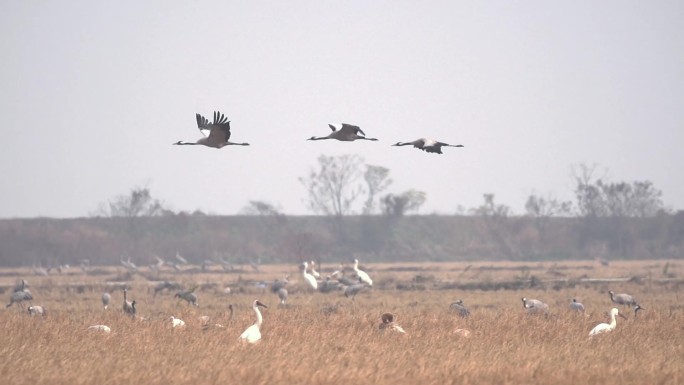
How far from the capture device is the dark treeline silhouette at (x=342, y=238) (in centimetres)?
8131

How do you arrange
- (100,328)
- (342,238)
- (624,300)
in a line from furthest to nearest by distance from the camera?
(342,238) < (624,300) < (100,328)

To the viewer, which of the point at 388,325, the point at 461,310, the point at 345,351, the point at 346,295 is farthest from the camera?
the point at 346,295

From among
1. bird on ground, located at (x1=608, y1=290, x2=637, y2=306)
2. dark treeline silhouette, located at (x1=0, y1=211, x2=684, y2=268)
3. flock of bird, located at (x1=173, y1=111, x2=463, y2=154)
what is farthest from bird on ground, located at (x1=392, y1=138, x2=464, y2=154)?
dark treeline silhouette, located at (x1=0, y1=211, x2=684, y2=268)

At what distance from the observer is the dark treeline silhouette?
81.3 m

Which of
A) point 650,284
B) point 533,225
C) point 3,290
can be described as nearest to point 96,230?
point 533,225

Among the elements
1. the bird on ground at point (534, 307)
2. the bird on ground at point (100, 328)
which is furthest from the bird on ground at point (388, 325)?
the bird on ground at point (534, 307)

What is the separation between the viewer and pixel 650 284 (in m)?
36.3

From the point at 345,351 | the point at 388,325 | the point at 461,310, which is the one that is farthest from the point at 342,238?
the point at 345,351

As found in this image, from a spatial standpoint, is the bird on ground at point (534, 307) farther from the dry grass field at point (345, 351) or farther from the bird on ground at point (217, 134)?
the bird on ground at point (217, 134)

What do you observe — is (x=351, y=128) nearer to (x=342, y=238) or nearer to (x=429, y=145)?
(x=429, y=145)

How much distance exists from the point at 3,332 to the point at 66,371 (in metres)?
3.64

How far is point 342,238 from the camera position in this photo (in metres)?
90.9

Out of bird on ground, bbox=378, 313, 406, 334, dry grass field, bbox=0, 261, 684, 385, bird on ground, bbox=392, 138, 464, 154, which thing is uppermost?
bird on ground, bbox=392, 138, 464, 154

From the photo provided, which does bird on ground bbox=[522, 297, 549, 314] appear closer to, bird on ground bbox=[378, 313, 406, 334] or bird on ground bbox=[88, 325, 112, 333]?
bird on ground bbox=[378, 313, 406, 334]
